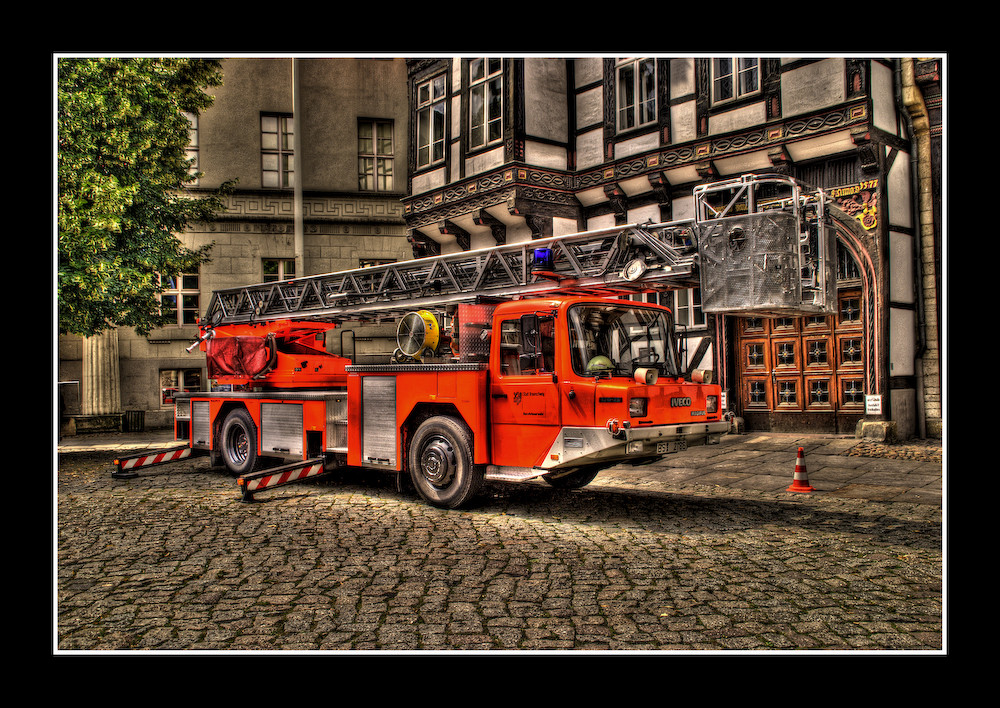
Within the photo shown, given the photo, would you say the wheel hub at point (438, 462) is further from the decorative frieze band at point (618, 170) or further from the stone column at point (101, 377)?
the stone column at point (101, 377)

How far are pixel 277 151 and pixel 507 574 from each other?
15841mm

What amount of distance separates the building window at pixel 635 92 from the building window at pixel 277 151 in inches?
299

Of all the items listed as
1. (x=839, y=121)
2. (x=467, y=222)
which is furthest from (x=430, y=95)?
(x=839, y=121)

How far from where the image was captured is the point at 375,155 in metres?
20.1

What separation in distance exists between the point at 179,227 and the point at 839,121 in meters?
12.7

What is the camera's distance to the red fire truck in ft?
23.1

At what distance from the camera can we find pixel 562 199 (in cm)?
1628

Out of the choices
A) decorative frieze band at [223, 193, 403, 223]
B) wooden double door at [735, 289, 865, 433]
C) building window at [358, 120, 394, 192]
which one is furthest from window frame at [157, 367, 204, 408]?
wooden double door at [735, 289, 865, 433]

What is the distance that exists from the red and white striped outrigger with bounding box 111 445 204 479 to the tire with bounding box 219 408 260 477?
708 mm

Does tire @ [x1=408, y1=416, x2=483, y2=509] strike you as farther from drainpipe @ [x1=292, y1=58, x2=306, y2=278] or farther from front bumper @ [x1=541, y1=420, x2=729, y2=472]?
drainpipe @ [x1=292, y1=58, x2=306, y2=278]

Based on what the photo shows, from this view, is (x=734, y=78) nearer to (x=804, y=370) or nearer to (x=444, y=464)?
(x=804, y=370)

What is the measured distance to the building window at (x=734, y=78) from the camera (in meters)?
13.5

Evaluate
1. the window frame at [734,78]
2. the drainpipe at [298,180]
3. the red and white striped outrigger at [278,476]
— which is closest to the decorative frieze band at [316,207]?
the drainpipe at [298,180]

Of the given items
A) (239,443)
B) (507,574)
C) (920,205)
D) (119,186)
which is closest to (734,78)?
(920,205)
